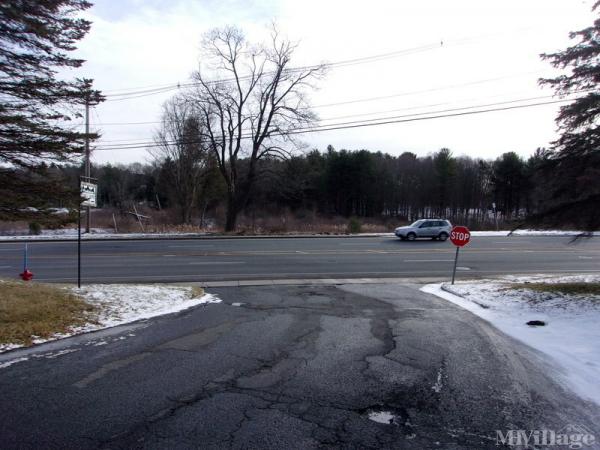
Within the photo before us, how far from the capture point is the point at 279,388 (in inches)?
185

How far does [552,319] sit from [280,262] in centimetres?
1236

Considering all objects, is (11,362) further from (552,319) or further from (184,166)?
(184,166)

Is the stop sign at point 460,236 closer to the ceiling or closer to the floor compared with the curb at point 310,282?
closer to the ceiling

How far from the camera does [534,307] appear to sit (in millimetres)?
9039

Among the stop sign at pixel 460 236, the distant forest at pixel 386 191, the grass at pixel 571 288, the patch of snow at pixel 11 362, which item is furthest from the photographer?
the distant forest at pixel 386 191

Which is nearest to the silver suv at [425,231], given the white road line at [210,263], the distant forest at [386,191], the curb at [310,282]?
the white road line at [210,263]

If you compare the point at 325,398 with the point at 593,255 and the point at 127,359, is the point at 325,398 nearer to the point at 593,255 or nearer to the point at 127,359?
the point at 127,359

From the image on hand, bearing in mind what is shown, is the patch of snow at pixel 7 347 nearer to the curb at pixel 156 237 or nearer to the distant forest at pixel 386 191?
the curb at pixel 156 237

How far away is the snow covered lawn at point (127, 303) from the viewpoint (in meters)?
7.13

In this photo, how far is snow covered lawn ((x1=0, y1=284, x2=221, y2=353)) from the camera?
713 centimetres

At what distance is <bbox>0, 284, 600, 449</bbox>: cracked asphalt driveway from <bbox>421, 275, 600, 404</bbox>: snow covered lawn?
1.16 ft

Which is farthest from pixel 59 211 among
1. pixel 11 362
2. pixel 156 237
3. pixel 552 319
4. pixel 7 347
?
pixel 156 237

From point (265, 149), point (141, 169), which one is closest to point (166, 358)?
point (265, 149)

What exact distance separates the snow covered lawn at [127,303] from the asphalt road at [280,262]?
14.1 ft
